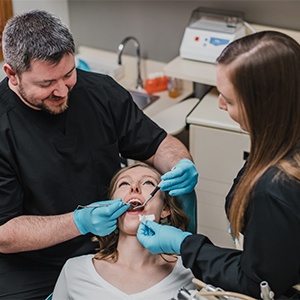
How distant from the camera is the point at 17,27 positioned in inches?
77.2

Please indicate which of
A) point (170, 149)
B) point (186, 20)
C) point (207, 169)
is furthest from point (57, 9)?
point (170, 149)

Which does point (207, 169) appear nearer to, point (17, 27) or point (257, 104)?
point (17, 27)

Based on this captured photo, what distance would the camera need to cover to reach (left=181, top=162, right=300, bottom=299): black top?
4.79 ft

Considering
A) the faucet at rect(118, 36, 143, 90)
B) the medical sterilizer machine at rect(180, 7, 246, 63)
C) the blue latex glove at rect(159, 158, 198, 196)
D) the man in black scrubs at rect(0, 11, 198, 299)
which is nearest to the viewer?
the man in black scrubs at rect(0, 11, 198, 299)

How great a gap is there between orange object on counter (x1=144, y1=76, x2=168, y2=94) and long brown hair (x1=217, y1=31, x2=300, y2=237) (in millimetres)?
1895

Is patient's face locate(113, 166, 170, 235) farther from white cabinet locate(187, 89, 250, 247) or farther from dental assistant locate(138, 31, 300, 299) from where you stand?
white cabinet locate(187, 89, 250, 247)

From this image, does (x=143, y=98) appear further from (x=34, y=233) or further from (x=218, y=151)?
(x=34, y=233)

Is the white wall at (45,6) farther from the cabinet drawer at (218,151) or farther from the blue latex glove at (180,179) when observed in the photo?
the blue latex glove at (180,179)

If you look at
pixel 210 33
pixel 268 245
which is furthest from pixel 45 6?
pixel 268 245

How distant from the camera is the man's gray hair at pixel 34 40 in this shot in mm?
1931

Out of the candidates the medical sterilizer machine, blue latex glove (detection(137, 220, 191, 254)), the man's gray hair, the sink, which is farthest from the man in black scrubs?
the sink

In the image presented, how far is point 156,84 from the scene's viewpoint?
3424 millimetres

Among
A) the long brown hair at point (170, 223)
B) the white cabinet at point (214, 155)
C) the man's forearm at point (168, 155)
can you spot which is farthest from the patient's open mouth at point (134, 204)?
the white cabinet at point (214, 155)

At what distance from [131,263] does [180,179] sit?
0.33 metres
